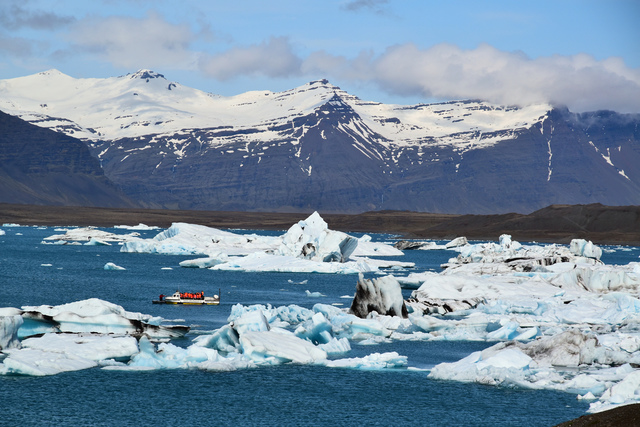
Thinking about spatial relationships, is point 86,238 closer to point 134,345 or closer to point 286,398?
point 134,345

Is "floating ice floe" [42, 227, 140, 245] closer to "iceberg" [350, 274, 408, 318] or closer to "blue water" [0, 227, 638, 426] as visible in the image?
"iceberg" [350, 274, 408, 318]

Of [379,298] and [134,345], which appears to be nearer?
[134,345]

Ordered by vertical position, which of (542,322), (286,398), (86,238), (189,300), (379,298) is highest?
(86,238)

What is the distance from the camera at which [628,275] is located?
163 feet

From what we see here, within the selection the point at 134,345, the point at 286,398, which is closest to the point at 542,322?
the point at 286,398

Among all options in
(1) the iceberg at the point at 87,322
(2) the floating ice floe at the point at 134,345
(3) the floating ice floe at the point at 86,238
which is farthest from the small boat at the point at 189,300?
(3) the floating ice floe at the point at 86,238

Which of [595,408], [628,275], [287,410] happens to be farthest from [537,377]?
[628,275]

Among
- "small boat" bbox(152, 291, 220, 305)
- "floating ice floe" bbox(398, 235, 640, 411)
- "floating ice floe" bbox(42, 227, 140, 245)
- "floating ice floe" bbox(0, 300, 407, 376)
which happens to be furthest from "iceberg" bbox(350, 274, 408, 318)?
"floating ice floe" bbox(42, 227, 140, 245)

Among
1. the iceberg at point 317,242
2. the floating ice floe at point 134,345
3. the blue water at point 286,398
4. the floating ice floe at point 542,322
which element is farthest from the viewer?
the iceberg at point 317,242

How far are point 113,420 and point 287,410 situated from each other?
4.56 m

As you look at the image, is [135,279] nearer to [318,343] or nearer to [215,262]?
[215,262]

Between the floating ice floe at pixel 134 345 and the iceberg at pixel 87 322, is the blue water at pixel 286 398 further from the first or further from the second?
the iceberg at pixel 87 322

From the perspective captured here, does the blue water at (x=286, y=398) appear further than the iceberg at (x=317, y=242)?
No

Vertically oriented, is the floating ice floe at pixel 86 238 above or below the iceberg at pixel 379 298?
above
